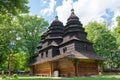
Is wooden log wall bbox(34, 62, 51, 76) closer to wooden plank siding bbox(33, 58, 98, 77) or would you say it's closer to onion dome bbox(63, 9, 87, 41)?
wooden plank siding bbox(33, 58, 98, 77)

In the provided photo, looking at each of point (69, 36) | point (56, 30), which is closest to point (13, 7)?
point (69, 36)

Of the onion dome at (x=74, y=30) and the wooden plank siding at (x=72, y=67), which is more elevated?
the onion dome at (x=74, y=30)

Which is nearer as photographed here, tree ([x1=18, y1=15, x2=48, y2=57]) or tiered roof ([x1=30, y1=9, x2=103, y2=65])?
tiered roof ([x1=30, y1=9, x2=103, y2=65])

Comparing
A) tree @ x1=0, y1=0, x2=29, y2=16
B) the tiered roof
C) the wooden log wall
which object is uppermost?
tree @ x1=0, y1=0, x2=29, y2=16

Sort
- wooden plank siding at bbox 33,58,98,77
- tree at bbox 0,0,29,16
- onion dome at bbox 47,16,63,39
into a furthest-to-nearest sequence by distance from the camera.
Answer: onion dome at bbox 47,16,63,39
wooden plank siding at bbox 33,58,98,77
tree at bbox 0,0,29,16

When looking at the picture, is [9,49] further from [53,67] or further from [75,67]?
[75,67]

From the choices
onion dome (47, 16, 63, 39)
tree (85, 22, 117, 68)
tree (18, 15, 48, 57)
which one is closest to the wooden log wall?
onion dome (47, 16, 63, 39)

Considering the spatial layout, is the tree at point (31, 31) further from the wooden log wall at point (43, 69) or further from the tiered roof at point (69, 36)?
the tiered roof at point (69, 36)

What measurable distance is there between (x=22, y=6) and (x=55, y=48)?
1157 cm

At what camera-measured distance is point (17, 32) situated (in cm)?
4828

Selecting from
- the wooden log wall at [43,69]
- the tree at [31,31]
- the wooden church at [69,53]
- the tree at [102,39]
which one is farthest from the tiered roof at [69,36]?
the tree at [102,39]

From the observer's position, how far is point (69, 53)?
27.7 m

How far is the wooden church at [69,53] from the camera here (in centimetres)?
2717

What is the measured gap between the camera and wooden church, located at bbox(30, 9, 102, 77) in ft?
89.1
